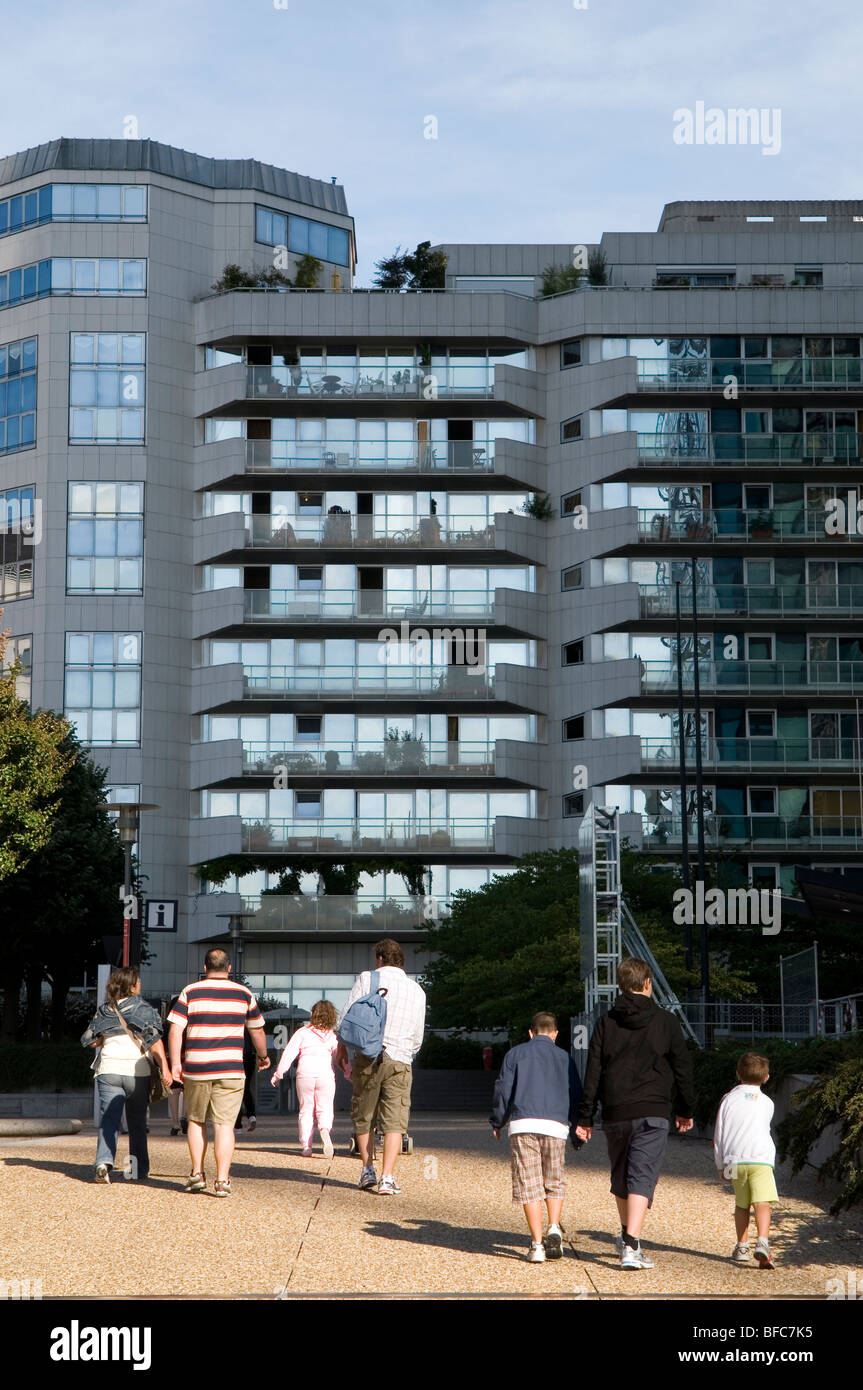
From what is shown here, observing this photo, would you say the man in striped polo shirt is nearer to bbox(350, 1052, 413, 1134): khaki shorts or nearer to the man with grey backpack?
the man with grey backpack

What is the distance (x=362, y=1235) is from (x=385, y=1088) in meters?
2.48

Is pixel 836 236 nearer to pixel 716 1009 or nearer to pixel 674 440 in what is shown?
→ pixel 674 440

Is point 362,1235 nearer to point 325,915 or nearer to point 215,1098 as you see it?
point 215,1098

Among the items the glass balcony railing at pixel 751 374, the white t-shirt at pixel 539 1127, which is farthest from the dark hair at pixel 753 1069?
the glass balcony railing at pixel 751 374

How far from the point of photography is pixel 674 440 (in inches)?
2409

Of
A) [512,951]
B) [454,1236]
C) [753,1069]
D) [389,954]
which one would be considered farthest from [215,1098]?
[512,951]

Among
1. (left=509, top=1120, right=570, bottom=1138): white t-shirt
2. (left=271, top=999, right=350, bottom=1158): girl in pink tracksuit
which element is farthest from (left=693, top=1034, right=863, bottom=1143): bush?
(left=271, top=999, right=350, bottom=1158): girl in pink tracksuit

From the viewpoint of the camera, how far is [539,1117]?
11656mm

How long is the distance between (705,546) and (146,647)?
18071 millimetres

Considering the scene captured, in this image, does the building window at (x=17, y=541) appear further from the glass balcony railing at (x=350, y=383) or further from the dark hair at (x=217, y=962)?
the dark hair at (x=217, y=962)

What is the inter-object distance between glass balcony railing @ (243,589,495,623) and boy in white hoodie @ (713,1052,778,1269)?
4921cm

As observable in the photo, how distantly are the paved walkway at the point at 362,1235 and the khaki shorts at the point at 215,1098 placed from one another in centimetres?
61

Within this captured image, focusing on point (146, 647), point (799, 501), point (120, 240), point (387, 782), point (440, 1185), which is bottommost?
point (440, 1185)

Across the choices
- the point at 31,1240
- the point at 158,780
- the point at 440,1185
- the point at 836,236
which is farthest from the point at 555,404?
the point at 31,1240
